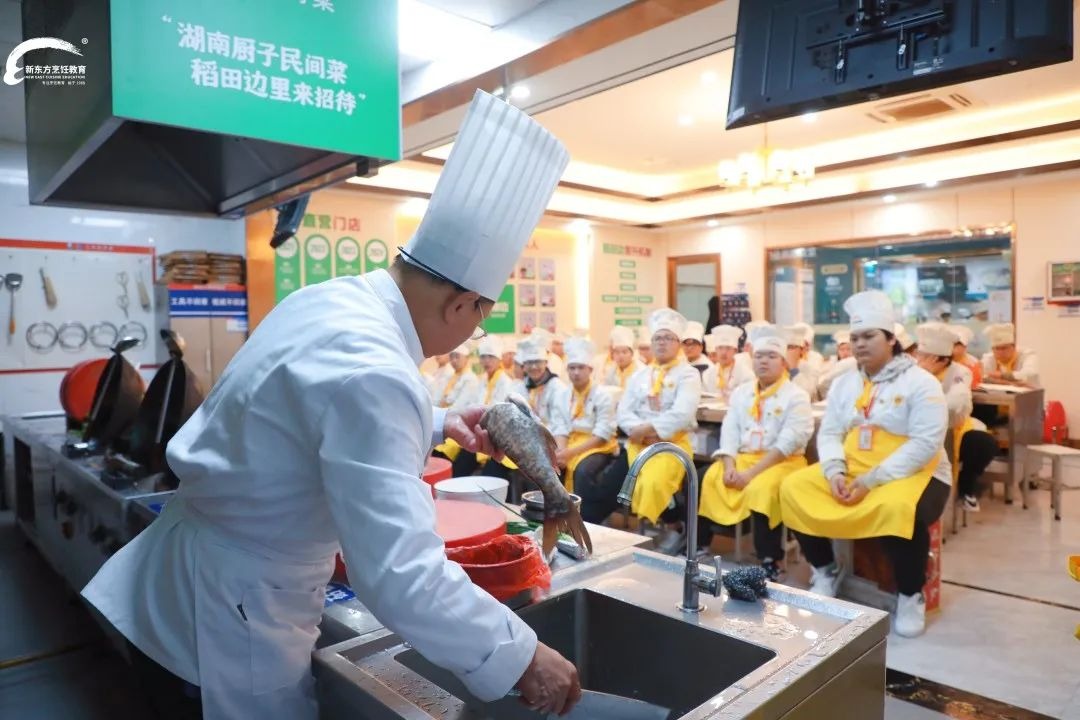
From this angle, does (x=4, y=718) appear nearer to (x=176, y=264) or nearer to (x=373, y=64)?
(x=373, y=64)

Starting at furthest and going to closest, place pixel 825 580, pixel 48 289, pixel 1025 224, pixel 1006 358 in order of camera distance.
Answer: pixel 1025 224
pixel 1006 358
pixel 48 289
pixel 825 580

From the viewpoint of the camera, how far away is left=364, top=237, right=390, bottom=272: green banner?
799 cm

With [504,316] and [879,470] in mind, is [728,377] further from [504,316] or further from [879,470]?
[879,470]

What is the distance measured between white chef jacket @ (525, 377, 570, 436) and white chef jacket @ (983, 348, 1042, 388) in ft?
14.8

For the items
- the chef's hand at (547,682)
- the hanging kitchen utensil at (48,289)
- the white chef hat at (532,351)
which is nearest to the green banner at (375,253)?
the hanging kitchen utensil at (48,289)

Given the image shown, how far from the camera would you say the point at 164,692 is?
235 centimetres

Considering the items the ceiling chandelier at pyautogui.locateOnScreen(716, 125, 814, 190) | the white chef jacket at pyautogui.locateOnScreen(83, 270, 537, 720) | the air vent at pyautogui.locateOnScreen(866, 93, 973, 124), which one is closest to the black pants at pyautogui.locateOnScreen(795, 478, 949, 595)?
the white chef jacket at pyautogui.locateOnScreen(83, 270, 537, 720)

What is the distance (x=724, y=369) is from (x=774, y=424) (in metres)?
3.21

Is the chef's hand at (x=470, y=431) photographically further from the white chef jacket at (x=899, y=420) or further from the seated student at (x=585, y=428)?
the seated student at (x=585, y=428)

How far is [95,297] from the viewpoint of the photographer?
588cm

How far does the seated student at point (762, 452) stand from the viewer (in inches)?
149

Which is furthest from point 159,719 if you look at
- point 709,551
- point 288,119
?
point 709,551

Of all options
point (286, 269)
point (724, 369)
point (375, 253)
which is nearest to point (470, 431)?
point (724, 369)

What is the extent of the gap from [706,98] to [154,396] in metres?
5.05
